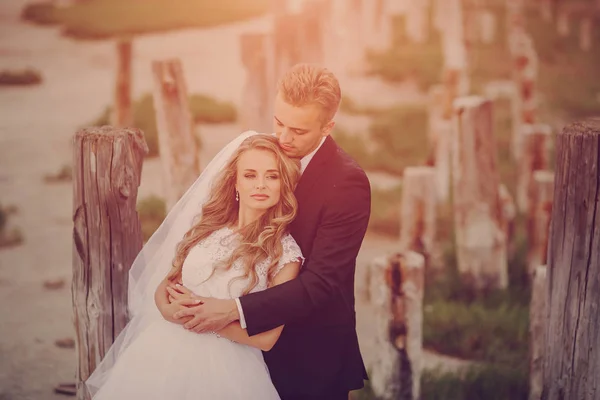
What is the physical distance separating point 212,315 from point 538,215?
13.2 feet

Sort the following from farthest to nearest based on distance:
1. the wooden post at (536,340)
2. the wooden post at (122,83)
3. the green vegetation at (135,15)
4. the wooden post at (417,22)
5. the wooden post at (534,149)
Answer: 1. the green vegetation at (135,15)
2. the wooden post at (417,22)
3. the wooden post at (122,83)
4. the wooden post at (534,149)
5. the wooden post at (536,340)

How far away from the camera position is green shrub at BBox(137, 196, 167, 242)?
8.52 meters

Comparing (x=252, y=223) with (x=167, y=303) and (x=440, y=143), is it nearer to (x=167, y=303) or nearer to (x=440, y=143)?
(x=167, y=303)

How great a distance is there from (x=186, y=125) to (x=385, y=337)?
75.7 inches

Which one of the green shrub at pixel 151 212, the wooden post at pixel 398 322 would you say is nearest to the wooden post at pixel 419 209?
the wooden post at pixel 398 322

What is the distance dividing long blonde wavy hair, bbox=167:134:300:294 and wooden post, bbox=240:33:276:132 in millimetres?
Answer: 2903

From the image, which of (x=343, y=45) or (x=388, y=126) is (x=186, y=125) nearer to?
(x=388, y=126)

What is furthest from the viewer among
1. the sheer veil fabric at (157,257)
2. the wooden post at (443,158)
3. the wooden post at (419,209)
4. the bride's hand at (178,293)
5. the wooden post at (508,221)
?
the wooden post at (443,158)

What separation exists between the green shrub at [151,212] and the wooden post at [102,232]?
4.06 metres

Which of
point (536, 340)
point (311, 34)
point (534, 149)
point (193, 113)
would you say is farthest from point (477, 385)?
point (193, 113)

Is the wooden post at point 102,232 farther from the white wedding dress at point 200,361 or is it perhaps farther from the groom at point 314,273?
the groom at point 314,273

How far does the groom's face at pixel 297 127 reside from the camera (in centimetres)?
371

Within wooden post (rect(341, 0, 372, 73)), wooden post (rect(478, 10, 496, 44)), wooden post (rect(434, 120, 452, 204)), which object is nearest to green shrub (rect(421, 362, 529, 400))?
wooden post (rect(434, 120, 452, 204))

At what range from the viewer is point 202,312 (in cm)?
371
